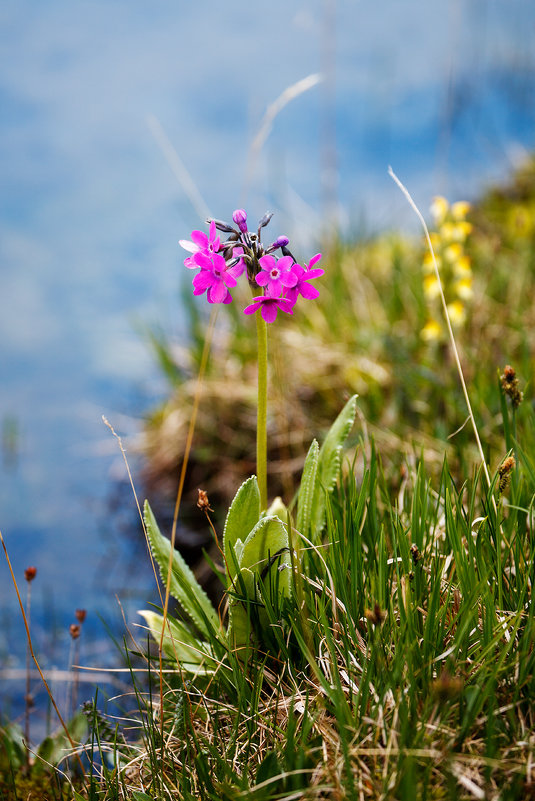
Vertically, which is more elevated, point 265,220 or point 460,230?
point 460,230

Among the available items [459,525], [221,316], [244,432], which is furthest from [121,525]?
[459,525]

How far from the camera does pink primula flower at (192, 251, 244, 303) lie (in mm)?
1260

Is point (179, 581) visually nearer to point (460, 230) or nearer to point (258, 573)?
point (258, 573)

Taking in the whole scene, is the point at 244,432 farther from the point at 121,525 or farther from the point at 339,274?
the point at 339,274

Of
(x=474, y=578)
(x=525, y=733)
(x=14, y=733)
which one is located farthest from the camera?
(x=14, y=733)

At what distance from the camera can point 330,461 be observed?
61.6 inches

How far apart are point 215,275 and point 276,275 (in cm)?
12

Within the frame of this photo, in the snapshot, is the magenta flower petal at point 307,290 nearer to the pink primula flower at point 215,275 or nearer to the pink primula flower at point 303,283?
the pink primula flower at point 303,283

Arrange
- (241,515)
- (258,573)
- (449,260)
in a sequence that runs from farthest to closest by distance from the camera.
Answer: (449,260) → (241,515) → (258,573)

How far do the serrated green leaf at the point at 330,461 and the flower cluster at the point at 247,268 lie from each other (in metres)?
0.33

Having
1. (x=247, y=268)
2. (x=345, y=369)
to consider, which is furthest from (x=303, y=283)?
(x=345, y=369)

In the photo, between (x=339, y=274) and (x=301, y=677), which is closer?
(x=301, y=677)

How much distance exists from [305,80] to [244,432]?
212 centimetres

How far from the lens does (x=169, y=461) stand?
3.75 meters
